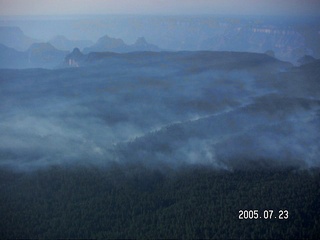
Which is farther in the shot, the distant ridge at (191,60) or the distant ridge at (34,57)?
the distant ridge at (34,57)

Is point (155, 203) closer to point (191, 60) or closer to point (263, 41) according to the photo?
point (191, 60)

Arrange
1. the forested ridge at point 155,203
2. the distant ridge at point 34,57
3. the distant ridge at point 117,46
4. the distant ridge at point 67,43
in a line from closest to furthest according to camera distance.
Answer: the forested ridge at point 155,203, the distant ridge at point 34,57, the distant ridge at point 117,46, the distant ridge at point 67,43

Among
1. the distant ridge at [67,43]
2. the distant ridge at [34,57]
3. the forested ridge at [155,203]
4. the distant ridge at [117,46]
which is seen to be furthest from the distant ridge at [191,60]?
the forested ridge at [155,203]

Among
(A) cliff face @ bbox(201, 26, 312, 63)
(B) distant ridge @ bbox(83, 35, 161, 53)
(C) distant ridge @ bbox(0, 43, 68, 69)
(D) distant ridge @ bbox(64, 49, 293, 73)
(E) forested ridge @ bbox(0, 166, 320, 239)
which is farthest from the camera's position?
(B) distant ridge @ bbox(83, 35, 161, 53)

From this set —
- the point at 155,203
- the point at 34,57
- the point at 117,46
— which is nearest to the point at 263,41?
the point at 117,46

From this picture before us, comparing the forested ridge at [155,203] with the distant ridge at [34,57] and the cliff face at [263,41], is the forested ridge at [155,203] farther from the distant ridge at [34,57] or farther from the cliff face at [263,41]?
the cliff face at [263,41]

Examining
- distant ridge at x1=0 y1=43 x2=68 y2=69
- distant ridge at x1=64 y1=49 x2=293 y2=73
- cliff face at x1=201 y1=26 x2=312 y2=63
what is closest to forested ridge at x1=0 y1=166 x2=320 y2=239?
distant ridge at x1=64 y1=49 x2=293 y2=73

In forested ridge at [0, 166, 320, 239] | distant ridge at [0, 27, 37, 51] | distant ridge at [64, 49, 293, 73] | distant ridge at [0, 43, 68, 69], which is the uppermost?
distant ridge at [0, 27, 37, 51]

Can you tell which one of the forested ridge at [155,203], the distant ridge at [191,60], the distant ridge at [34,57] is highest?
the distant ridge at [34,57]

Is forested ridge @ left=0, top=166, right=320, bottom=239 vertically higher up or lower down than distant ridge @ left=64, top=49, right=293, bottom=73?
lower down

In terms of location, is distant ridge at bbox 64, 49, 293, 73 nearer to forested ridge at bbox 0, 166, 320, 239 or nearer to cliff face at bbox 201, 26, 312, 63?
cliff face at bbox 201, 26, 312, 63
